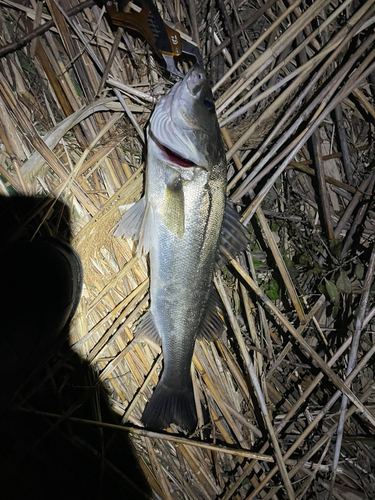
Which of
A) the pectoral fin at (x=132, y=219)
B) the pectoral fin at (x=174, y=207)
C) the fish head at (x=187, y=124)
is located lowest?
the pectoral fin at (x=132, y=219)

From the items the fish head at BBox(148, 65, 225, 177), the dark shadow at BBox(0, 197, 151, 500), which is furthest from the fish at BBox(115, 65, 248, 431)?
the dark shadow at BBox(0, 197, 151, 500)

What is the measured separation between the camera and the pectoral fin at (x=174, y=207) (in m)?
1.74

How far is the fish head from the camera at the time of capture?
1659mm

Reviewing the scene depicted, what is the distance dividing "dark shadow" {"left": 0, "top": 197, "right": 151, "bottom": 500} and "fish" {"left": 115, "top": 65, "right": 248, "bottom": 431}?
0.44 meters

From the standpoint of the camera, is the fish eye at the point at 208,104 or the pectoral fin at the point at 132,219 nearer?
the fish eye at the point at 208,104

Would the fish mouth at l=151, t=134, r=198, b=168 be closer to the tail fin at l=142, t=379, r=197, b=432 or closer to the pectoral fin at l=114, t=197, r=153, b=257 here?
the pectoral fin at l=114, t=197, r=153, b=257

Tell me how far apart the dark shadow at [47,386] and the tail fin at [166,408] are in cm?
32

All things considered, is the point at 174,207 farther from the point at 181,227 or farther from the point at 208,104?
the point at 208,104

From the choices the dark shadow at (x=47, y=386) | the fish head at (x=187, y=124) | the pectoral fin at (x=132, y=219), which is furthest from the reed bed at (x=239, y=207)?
the fish head at (x=187, y=124)

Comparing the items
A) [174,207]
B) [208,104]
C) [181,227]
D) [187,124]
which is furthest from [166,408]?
[208,104]

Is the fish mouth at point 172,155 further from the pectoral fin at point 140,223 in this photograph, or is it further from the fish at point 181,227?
the pectoral fin at point 140,223

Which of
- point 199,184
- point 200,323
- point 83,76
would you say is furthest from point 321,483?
point 83,76

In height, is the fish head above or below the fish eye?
below

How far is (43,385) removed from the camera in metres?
2.05
